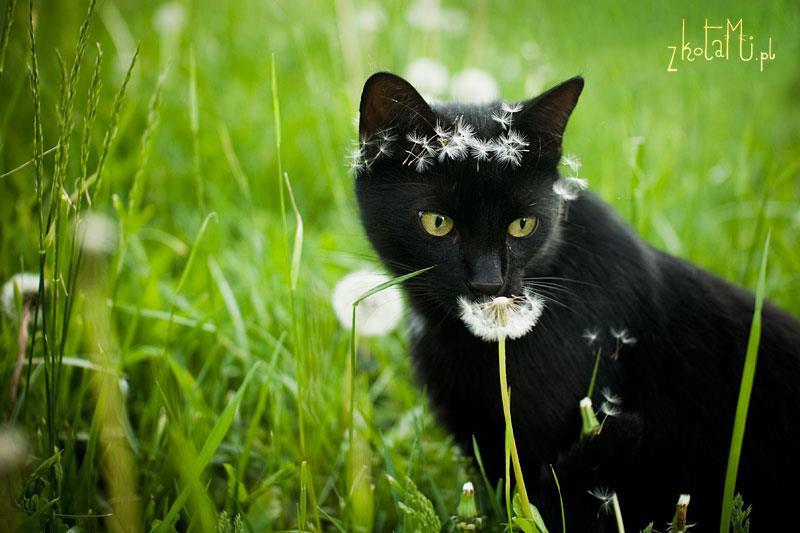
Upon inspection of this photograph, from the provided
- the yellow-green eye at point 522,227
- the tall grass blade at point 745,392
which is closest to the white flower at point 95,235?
the yellow-green eye at point 522,227

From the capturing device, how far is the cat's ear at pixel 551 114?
1408 millimetres

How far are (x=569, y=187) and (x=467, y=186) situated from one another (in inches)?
13.0

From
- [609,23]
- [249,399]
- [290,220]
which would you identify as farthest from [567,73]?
[249,399]

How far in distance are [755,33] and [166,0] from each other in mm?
3946

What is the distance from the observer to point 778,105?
3479mm

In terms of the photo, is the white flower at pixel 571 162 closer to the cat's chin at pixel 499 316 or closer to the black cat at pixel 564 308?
the black cat at pixel 564 308

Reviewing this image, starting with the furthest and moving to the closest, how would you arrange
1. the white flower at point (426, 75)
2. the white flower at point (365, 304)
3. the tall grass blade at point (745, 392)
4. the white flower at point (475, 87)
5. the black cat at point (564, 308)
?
the white flower at point (426, 75) → the white flower at point (475, 87) → the white flower at point (365, 304) → the black cat at point (564, 308) → the tall grass blade at point (745, 392)

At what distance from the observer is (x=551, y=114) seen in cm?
147

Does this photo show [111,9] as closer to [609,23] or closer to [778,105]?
[609,23]

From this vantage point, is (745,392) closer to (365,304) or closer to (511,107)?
(511,107)

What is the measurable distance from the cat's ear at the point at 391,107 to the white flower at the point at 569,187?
362 millimetres

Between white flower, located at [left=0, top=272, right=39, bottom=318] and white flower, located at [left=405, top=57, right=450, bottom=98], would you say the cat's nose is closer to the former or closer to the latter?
white flower, located at [left=0, top=272, right=39, bottom=318]

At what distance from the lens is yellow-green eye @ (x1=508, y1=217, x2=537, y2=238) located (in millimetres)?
1476

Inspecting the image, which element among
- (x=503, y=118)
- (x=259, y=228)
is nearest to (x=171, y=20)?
(x=259, y=228)
